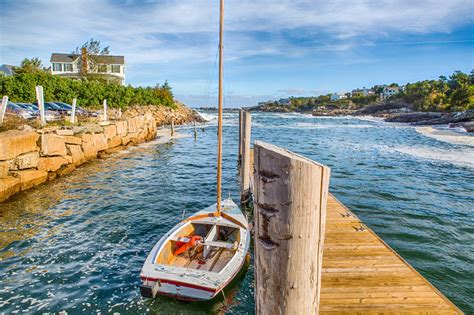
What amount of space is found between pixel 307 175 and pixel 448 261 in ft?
27.4

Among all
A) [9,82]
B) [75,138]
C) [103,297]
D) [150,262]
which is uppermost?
[9,82]

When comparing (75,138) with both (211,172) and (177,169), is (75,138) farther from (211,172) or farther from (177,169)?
(211,172)

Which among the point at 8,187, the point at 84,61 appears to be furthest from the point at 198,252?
the point at 84,61

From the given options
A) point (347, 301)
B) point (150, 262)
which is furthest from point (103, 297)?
point (347, 301)

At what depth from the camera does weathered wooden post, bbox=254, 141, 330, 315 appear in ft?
5.49

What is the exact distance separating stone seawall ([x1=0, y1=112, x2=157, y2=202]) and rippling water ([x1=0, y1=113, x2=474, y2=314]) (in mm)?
708

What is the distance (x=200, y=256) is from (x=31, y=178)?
34.7 ft

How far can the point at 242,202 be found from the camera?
1248 cm

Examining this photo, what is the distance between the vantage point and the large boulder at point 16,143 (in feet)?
39.8

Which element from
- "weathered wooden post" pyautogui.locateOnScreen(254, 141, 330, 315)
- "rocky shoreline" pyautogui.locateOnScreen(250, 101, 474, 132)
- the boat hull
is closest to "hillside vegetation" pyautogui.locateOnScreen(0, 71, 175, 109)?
the boat hull

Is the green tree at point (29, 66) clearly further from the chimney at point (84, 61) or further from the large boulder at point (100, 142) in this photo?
the large boulder at point (100, 142)

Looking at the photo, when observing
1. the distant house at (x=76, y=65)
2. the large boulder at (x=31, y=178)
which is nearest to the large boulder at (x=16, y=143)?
the large boulder at (x=31, y=178)

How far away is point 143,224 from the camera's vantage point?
1032 cm

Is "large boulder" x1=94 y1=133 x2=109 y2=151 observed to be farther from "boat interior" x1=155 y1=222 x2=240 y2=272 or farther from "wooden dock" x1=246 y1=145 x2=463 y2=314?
"wooden dock" x1=246 y1=145 x2=463 y2=314
